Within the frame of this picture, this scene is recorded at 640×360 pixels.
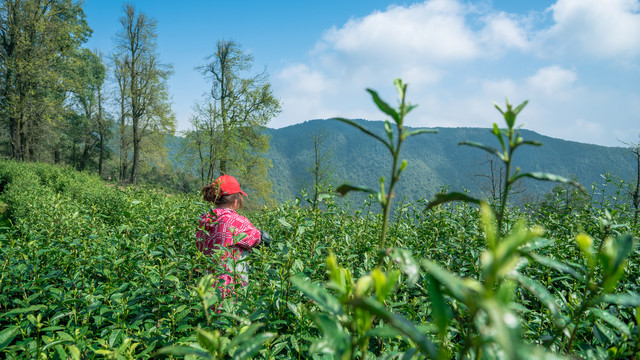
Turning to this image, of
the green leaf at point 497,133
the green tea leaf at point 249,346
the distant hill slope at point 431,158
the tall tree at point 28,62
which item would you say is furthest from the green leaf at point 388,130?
the distant hill slope at point 431,158

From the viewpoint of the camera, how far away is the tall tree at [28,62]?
55.2ft

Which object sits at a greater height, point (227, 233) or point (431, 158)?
point (431, 158)

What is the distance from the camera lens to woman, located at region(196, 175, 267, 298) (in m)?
2.01

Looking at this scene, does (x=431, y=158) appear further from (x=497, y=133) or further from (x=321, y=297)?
(x=321, y=297)

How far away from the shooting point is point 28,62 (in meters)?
16.9

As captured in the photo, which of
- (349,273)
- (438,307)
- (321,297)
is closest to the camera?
(438,307)

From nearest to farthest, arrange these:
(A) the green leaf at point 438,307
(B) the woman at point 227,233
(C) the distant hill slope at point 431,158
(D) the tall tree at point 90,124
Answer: (A) the green leaf at point 438,307 < (B) the woman at point 227,233 < (D) the tall tree at point 90,124 < (C) the distant hill slope at point 431,158

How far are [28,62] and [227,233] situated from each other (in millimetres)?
22032

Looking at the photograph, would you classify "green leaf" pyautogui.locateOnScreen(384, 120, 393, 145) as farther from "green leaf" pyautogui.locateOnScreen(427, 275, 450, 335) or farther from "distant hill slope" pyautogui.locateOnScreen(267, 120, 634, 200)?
"distant hill slope" pyautogui.locateOnScreen(267, 120, 634, 200)

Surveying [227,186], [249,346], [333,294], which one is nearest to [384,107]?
[249,346]

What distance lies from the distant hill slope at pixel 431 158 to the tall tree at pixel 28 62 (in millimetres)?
59249

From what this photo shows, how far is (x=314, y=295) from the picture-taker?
581 mm

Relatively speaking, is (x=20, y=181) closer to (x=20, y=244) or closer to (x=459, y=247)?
(x=20, y=244)

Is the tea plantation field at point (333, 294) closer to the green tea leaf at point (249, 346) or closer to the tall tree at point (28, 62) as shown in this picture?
the green tea leaf at point (249, 346)
